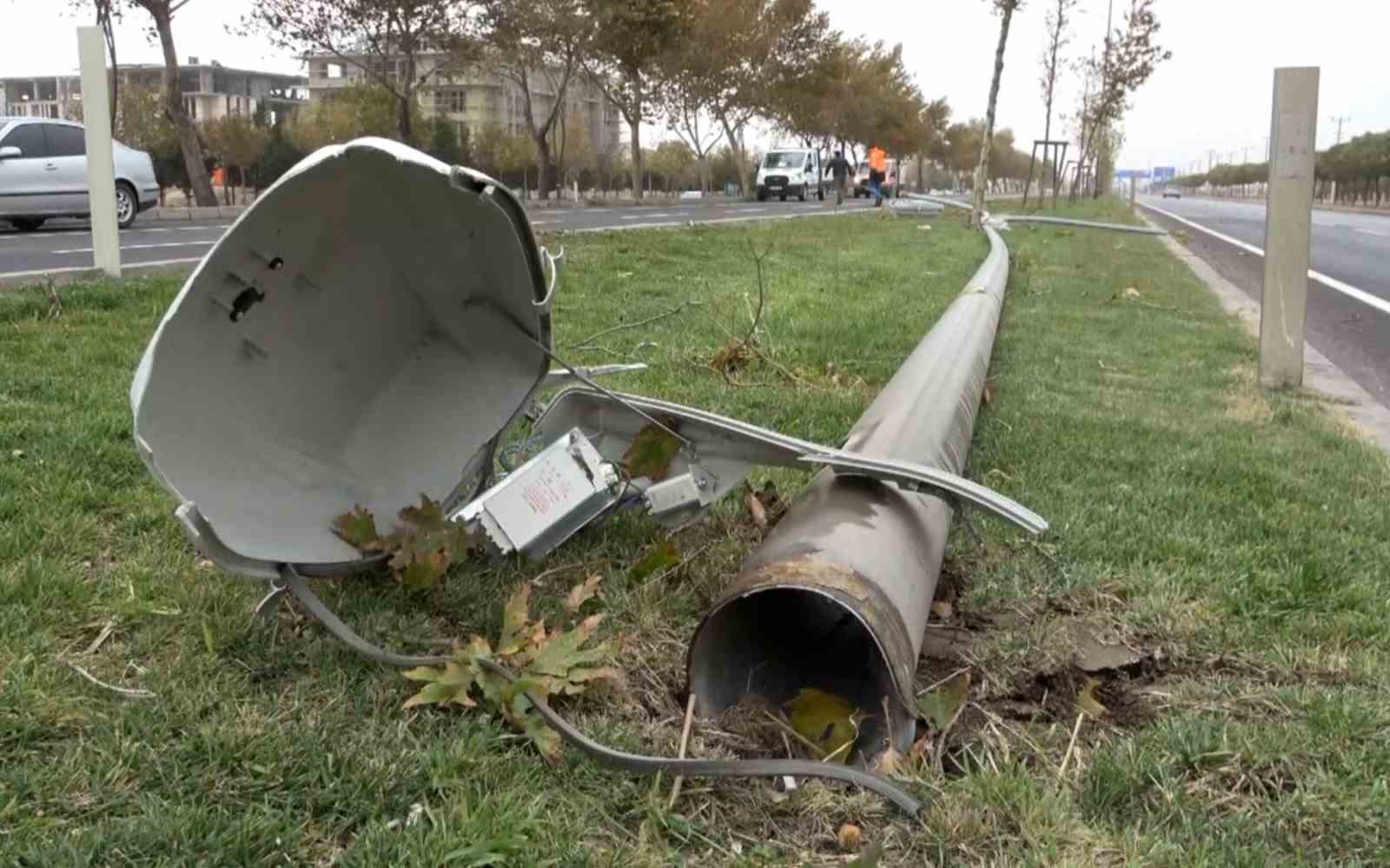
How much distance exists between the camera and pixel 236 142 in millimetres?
49062

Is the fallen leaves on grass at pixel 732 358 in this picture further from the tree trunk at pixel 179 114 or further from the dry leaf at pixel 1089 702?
the tree trunk at pixel 179 114

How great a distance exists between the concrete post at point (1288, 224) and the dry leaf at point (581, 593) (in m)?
4.29

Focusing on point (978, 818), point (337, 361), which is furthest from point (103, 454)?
point (978, 818)

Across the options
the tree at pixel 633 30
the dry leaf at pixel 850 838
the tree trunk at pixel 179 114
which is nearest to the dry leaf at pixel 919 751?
the dry leaf at pixel 850 838

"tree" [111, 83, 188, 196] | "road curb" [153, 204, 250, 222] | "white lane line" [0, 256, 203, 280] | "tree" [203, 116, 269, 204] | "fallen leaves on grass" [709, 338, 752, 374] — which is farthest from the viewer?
"tree" [111, 83, 188, 196]

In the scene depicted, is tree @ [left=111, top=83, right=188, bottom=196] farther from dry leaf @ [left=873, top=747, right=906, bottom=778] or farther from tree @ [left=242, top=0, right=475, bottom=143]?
dry leaf @ [left=873, top=747, right=906, bottom=778]

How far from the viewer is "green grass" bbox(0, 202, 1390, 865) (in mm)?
1855

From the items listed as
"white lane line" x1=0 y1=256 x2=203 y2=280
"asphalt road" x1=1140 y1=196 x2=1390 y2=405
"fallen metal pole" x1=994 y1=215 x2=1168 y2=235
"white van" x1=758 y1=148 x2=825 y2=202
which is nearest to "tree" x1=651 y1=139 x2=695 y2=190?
"white van" x1=758 y1=148 x2=825 y2=202

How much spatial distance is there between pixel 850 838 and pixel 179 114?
2703 cm

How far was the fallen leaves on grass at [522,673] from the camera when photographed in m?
2.16

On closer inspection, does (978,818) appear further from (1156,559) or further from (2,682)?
(2,682)

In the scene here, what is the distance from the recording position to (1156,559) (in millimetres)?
3131

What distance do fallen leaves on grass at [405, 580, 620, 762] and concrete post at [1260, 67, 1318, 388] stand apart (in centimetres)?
455

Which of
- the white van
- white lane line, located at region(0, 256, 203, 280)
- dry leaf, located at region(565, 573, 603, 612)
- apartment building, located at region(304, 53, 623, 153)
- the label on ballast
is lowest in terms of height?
dry leaf, located at region(565, 573, 603, 612)
